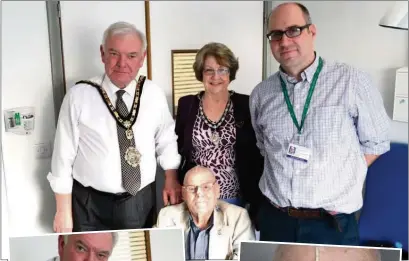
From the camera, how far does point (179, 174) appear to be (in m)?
1.30

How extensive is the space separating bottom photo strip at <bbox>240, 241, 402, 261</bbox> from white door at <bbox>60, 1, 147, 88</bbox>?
0.72 metres

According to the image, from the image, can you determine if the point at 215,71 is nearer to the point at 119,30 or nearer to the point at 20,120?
the point at 119,30

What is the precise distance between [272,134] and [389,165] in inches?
19.4

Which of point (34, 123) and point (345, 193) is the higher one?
point (34, 123)

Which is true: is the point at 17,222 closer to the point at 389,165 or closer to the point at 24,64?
the point at 24,64

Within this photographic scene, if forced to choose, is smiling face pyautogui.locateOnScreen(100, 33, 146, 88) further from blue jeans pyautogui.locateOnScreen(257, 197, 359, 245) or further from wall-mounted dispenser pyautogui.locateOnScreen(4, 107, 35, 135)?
blue jeans pyautogui.locateOnScreen(257, 197, 359, 245)

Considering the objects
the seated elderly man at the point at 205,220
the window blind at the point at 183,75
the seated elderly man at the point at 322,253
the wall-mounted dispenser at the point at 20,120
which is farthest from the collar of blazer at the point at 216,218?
the wall-mounted dispenser at the point at 20,120

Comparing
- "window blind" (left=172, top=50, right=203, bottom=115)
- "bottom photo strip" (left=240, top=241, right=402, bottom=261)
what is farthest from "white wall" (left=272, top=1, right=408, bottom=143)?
"bottom photo strip" (left=240, top=241, right=402, bottom=261)

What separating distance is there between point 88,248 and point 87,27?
0.67 meters

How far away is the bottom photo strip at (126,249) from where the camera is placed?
1061mm

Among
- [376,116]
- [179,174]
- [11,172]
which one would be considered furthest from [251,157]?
[11,172]

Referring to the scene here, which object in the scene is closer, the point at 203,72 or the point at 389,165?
the point at 203,72

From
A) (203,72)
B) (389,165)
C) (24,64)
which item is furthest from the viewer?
(389,165)

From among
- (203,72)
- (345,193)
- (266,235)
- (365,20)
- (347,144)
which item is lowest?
(266,235)
